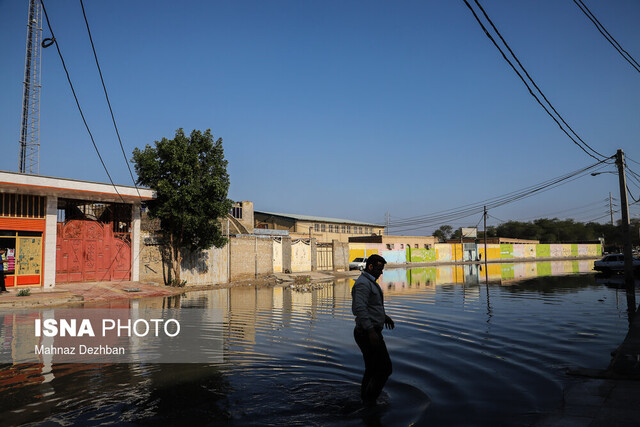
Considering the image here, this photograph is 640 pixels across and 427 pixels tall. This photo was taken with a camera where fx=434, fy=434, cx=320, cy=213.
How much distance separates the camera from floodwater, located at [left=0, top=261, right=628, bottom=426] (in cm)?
506

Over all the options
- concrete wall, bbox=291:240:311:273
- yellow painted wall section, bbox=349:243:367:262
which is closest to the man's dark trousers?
concrete wall, bbox=291:240:311:273

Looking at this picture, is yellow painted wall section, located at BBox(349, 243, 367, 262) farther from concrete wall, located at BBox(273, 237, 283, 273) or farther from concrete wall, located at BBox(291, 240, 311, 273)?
concrete wall, located at BBox(273, 237, 283, 273)

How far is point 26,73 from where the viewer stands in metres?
33.2

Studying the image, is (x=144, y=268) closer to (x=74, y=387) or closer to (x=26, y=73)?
(x=74, y=387)

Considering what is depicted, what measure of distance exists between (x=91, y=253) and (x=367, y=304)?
19958 millimetres

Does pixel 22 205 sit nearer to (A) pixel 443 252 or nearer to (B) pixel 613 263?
(B) pixel 613 263

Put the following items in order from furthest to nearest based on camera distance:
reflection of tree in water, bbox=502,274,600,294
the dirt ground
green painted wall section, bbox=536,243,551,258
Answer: green painted wall section, bbox=536,243,551,258
reflection of tree in water, bbox=502,274,600,294
the dirt ground

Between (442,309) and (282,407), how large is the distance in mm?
10245

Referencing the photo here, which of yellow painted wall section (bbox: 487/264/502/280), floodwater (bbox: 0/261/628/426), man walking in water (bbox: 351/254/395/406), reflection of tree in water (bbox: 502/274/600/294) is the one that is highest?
man walking in water (bbox: 351/254/395/406)

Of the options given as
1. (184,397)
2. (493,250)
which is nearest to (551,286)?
(184,397)

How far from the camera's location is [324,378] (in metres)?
6.59

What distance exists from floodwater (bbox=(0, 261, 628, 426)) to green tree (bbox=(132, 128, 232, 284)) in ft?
36.5

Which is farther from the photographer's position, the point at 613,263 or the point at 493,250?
the point at 493,250

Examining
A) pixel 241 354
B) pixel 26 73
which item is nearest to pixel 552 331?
pixel 241 354
